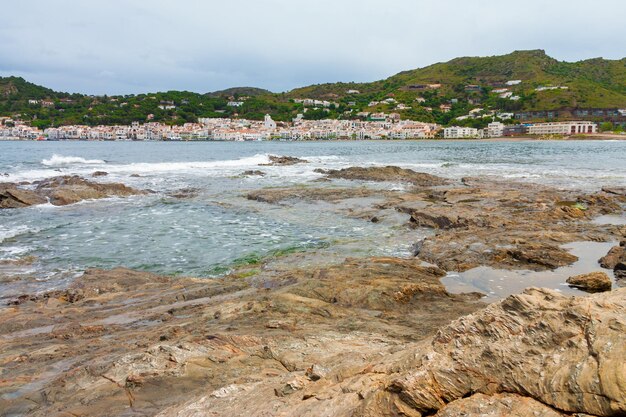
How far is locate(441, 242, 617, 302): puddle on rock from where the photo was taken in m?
9.59

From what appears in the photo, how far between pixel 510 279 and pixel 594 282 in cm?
158

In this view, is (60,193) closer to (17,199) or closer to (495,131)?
(17,199)

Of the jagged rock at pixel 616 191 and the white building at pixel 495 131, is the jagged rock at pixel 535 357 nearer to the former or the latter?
the jagged rock at pixel 616 191

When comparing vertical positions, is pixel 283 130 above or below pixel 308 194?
above

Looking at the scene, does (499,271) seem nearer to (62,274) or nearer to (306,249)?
(306,249)

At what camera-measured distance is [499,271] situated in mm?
10906

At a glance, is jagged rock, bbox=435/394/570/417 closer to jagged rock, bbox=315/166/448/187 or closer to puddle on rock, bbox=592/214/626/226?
puddle on rock, bbox=592/214/626/226

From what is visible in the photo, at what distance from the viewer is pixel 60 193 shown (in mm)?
24453

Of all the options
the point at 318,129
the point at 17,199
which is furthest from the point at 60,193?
the point at 318,129

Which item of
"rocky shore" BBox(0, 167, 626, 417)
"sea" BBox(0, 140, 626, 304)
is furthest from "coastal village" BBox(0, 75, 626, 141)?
"rocky shore" BBox(0, 167, 626, 417)

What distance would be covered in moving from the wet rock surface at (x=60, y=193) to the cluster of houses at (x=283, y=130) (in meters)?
139

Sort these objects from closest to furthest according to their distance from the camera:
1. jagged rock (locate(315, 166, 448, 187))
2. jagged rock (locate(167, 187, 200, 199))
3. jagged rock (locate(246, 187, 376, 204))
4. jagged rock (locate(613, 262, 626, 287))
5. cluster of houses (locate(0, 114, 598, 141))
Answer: jagged rock (locate(613, 262, 626, 287))
jagged rock (locate(246, 187, 376, 204))
jagged rock (locate(167, 187, 200, 199))
jagged rock (locate(315, 166, 448, 187))
cluster of houses (locate(0, 114, 598, 141))

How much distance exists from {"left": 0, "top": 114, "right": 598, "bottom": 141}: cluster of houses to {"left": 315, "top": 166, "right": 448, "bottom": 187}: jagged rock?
128455mm

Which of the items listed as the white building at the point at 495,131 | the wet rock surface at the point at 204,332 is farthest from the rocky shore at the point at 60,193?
the white building at the point at 495,131
